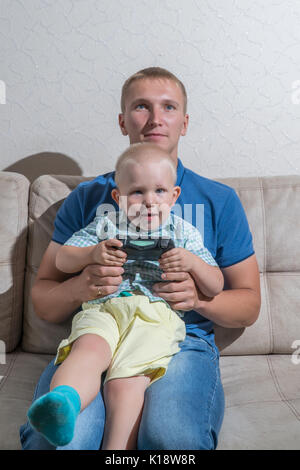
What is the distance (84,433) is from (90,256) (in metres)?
0.43

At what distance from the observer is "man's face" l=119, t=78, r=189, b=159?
1.29m

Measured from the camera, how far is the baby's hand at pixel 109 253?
1098 mm

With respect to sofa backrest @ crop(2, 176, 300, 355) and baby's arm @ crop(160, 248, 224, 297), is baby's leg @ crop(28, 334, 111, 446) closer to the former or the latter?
baby's arm @ crop(160, 248, 224, 297)

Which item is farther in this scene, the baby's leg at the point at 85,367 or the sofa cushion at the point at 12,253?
the sofa cushion at the point at 12,253

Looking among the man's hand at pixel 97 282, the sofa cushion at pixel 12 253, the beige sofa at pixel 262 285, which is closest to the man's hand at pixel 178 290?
the man's hand at pixel 97 282

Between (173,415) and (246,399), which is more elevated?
(173,415)

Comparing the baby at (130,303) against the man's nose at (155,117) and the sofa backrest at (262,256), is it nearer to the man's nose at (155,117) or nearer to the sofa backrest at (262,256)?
the man's nose at (155,117)

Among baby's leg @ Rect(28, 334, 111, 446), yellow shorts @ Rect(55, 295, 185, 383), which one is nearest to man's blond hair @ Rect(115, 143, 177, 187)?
yellow shorts @ Rect(55, 295, 185, 383)

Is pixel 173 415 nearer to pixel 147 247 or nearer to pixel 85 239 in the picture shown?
pixel 147 247

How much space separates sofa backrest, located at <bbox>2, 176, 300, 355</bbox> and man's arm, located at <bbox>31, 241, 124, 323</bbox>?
5.5 inches

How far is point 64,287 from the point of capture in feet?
4.20

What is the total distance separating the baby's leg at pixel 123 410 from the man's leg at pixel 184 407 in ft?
0.07

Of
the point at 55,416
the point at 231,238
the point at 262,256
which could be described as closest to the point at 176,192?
the point at 231,238

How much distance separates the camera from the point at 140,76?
1349 millimetres
